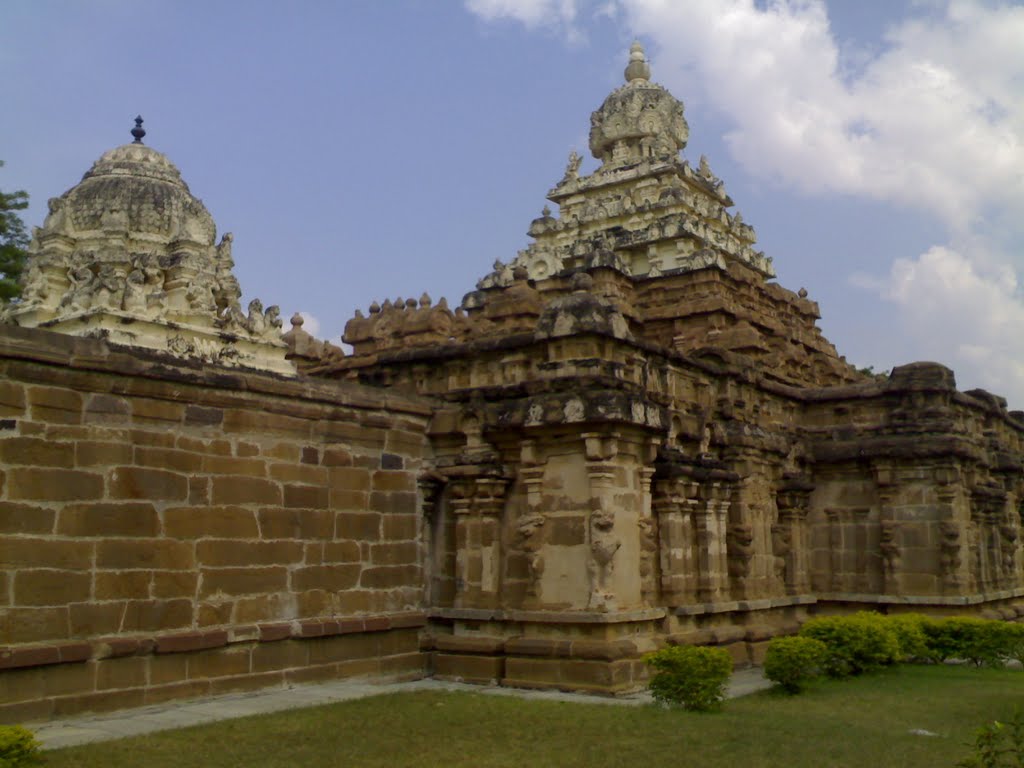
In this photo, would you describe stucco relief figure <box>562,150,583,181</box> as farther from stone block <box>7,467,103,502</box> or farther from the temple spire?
stone block <box>7,467,103,502</box>

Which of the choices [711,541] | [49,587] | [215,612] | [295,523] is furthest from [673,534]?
[49,587]

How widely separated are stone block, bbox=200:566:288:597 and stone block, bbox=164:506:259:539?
0.37 meters

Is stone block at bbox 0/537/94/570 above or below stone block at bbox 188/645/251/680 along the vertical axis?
above

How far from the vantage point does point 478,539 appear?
12.7 metres

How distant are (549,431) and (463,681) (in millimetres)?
3205

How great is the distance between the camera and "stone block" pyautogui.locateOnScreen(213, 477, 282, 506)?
35.3ft

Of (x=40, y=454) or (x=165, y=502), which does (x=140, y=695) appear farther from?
(x=40, y=454)

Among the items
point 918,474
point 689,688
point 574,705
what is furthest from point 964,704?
point 918,474

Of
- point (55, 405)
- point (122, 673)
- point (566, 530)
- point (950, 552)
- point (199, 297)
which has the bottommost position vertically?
point (122, 673)

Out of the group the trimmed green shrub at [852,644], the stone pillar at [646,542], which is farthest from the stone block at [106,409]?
the trimmed green shrub at [852,644]

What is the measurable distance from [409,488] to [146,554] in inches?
151

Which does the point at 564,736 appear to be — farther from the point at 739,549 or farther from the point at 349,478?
the point at 739,549

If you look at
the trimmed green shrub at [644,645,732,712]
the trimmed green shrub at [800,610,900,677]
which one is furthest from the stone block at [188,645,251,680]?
the trimmed green shrub at [800,610,900,677]

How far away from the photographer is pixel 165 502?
10219 mm
